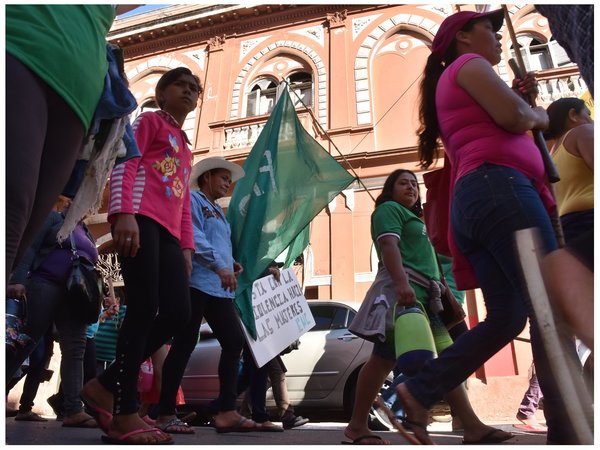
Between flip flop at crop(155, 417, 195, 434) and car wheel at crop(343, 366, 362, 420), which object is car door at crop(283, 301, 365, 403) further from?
flip flop at crop(155, 417, 195, 434)

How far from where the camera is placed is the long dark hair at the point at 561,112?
2.85 m

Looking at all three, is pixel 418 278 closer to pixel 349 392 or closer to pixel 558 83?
pixel 349 392

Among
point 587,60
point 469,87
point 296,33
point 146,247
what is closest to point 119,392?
point 146,247

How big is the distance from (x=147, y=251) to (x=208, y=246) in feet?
3.08

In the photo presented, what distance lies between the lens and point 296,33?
481 inches

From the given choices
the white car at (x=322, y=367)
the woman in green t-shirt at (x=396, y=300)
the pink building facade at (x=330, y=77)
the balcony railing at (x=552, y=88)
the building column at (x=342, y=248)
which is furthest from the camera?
the balcony railing at (x=552, y=88)

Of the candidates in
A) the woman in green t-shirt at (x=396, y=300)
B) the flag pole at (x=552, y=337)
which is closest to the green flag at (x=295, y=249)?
the woman in green t-shirt at (x=396, y=300)

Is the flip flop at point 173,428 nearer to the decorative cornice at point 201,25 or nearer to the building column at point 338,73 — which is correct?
the building column at point 338,73

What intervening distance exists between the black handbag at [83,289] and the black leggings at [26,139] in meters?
1.62

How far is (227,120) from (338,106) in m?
2.58

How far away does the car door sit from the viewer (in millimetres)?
5113

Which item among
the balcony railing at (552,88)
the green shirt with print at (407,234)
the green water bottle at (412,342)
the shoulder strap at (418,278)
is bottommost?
the green water bottle at (412,342)

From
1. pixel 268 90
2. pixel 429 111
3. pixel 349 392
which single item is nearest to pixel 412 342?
pixel 429 111

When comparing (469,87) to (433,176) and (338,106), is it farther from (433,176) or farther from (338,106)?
(338,106)
